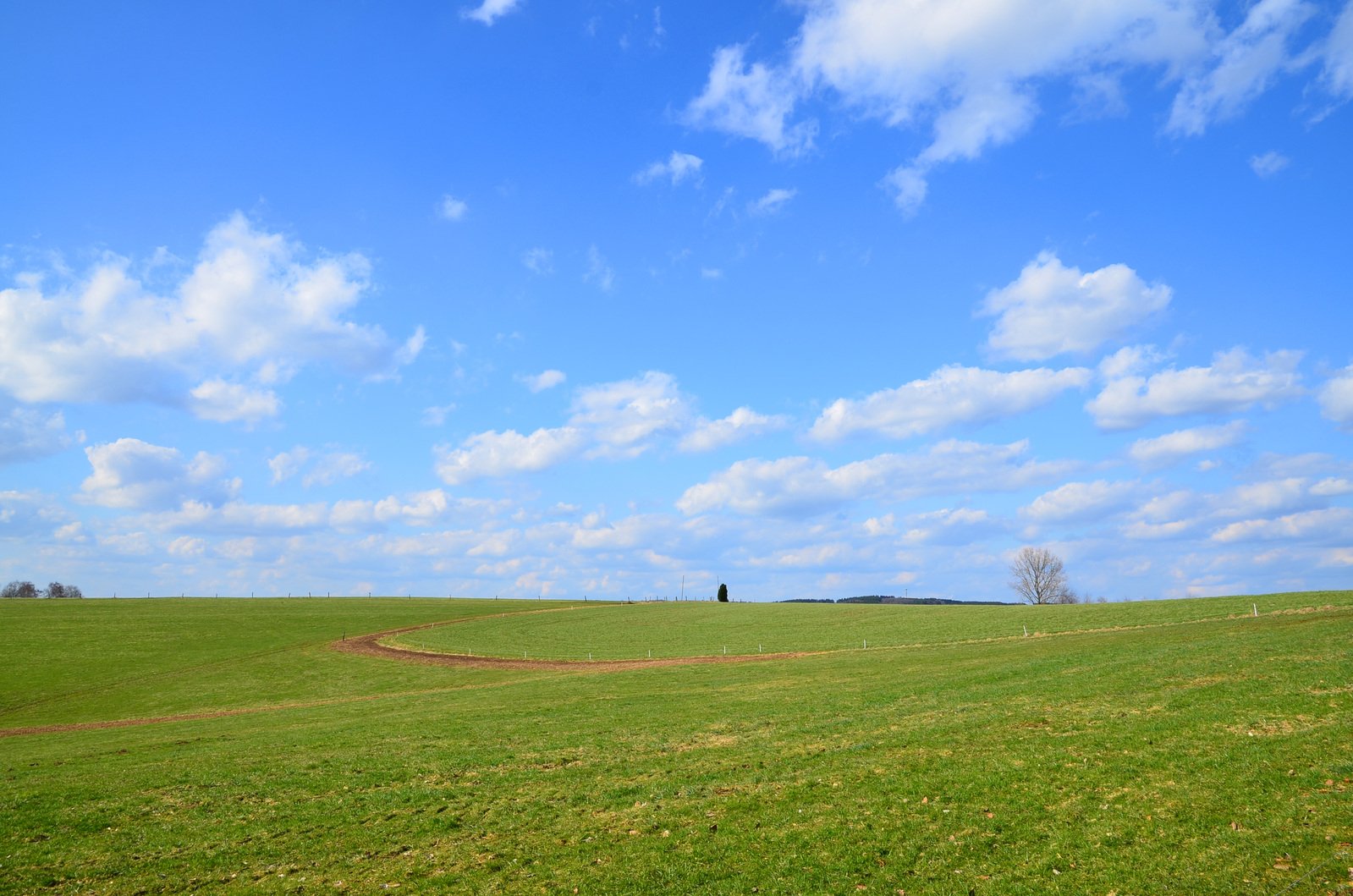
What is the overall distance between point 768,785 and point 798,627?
6307cm

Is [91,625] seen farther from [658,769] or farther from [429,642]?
[658,769]

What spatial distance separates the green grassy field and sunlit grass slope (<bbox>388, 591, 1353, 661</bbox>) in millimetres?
16819

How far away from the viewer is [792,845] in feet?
51.1

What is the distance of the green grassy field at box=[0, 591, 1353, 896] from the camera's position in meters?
14.2

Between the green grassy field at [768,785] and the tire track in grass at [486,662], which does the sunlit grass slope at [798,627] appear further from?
the green grassy field at [768,785]

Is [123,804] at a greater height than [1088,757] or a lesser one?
lesser

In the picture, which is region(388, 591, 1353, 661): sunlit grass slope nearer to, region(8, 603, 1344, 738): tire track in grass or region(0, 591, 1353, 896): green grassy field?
region(8, 603, 1344, 738): tire track in grass

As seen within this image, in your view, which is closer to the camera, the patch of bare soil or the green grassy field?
the green grassy field

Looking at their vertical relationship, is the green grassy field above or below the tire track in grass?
above

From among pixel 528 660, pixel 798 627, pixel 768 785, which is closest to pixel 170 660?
pixel 528 660

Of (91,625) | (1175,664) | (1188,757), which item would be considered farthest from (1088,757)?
(91,625)

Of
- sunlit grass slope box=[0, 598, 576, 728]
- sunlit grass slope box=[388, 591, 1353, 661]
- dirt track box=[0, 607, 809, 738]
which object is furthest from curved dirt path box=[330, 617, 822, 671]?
sunlit grass slope box=[0, 598, 576, 728]

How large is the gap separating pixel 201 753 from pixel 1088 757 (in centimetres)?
3240

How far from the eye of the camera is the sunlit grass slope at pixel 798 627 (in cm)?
6081
